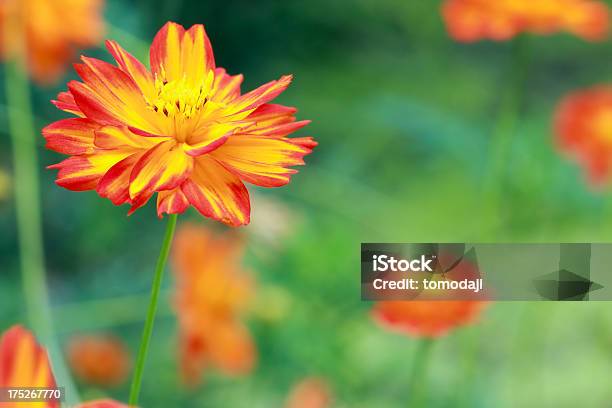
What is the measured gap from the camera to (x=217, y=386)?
0.50 m

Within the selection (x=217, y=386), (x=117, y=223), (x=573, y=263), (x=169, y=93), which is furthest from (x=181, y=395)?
(x=169, y=93)

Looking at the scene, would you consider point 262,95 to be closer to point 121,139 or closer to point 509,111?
point 121,139

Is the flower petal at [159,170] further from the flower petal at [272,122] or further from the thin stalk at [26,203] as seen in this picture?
the thin stalk at [26,203]

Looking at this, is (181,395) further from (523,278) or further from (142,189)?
(142,189)

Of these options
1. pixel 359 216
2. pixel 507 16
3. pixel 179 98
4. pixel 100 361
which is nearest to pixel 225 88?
pixel 179 98

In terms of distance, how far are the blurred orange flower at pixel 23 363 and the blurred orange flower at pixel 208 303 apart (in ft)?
0.86

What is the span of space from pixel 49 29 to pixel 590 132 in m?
0.29

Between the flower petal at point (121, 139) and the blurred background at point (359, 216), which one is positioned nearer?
the flower petal at point (121, 139)

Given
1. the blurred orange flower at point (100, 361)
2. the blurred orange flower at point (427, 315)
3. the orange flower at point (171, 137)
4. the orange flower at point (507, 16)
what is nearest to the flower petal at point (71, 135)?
the orange flower at point (171, 137)

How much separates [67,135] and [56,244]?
20.4 inches

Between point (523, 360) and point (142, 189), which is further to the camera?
point (523, 360)

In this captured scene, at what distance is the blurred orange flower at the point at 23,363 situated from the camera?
100 millimetres

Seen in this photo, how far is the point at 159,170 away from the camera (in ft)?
0.38

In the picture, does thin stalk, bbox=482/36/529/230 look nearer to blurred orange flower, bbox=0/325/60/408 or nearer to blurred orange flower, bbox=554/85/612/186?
blurred orange flower, bbox=554/85/612/186
